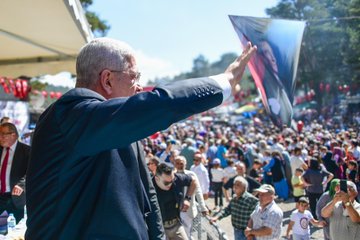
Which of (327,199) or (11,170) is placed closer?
(11,170)

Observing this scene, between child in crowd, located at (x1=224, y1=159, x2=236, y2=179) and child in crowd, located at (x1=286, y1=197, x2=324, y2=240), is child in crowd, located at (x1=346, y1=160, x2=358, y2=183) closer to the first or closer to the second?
child in crowd, located at (x1=286, y1=197, x2=324, y2=240)

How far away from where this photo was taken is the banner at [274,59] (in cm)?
352

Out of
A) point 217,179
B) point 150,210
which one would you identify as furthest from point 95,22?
point 150,210

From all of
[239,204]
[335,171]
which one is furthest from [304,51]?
[239,204]

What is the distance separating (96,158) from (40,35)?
141 inches

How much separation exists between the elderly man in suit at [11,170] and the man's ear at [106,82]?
3.04 meters

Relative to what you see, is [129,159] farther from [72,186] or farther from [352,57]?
[352,57]

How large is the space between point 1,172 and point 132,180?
3.35m

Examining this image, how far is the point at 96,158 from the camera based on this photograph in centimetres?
136

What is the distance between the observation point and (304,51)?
3691 centimetres

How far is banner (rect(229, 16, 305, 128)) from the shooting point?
11.6 feet

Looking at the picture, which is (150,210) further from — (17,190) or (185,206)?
(185,206)

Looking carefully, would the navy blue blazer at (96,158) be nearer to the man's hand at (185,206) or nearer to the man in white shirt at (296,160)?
the man's hand at (185,206)

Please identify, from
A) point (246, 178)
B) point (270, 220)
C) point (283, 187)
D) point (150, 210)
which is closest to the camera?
point (150, 210)
